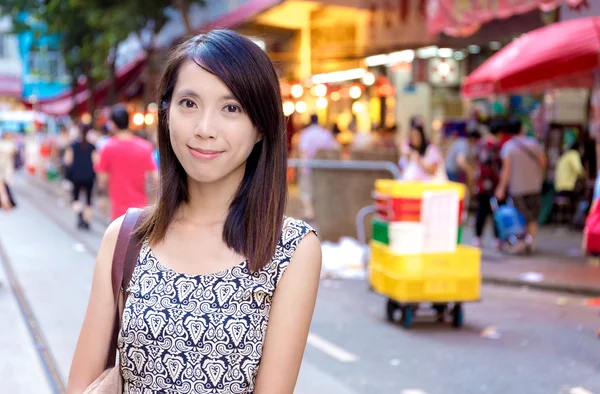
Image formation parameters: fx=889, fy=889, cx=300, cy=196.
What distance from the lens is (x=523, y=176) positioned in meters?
13.5

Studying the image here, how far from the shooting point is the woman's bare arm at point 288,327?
2.09m

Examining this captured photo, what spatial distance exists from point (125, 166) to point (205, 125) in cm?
720

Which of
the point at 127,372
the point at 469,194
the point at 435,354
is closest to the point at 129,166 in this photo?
the point at 435,354

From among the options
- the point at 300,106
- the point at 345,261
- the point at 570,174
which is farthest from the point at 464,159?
the point at 300,106

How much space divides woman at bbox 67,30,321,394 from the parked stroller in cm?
1137

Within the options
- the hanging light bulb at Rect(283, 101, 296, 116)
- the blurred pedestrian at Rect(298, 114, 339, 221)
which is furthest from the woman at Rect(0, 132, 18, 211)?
the blurred pedestrian at Rect(298, 114, 339, 221)

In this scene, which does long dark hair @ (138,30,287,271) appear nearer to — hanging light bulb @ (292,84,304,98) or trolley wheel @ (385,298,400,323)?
trolley wheel @ (385,298,400,323)

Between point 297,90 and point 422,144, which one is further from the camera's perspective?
point 297,90

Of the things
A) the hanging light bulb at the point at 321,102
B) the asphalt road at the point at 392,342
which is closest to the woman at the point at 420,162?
the asphalt road at the point at 392,342

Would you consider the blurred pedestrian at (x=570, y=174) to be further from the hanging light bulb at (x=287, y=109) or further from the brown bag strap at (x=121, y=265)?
the brown bag strap at (x=121, y=265)

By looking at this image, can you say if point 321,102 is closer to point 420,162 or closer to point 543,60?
point 543,60

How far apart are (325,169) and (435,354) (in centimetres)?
675

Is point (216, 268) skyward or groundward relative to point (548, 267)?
skyward

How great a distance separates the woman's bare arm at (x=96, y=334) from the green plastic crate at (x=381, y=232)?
6.44m
